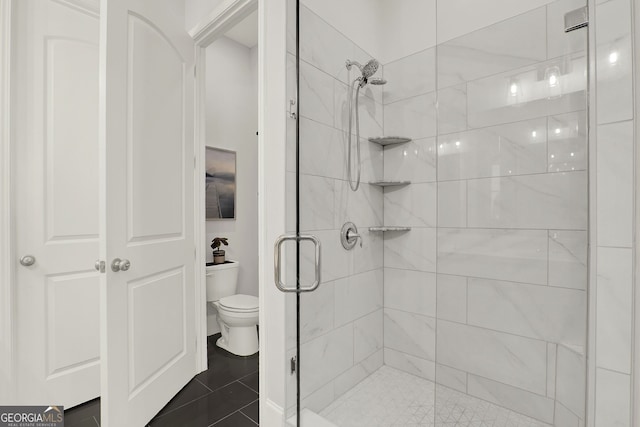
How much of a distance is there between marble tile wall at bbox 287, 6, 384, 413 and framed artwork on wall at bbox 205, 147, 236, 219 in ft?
5.16

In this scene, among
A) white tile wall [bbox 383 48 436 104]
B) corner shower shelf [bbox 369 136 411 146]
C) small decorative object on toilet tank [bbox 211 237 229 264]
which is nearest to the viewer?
white tile wall [bbox 383 48 436 104]

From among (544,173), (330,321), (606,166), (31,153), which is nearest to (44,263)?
(31,153)

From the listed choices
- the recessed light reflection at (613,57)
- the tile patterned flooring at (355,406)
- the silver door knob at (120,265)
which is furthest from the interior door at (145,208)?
the recessed light reflection at (613,57)

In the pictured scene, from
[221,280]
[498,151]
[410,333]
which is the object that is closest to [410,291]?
[410,333]

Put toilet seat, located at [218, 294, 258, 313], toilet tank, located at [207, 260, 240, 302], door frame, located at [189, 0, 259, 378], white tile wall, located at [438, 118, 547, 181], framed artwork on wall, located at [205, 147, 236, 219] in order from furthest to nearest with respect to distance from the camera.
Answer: framed artwork on wall, located at [205, 147, 236, 219] → toilet tank, located at [207, 260, 240, 302] → toilet seat, located at [218, 294, 258, 313] → door frame, located at [189, 0, 259, 378] → white tile wall, located at [438, 118, 547, 181]

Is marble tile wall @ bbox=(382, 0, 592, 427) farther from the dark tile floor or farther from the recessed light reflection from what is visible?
the dark tile floor

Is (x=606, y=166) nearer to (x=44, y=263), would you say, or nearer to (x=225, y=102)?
(x=44, y=263)

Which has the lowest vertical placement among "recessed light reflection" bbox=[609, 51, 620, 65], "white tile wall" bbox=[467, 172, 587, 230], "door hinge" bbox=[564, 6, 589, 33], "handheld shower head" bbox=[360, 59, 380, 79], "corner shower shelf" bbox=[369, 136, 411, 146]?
"white tile wall" bbox=[467, 172, 587, 230]

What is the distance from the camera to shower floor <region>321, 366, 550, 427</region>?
840 mm

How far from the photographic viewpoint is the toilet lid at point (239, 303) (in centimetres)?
213

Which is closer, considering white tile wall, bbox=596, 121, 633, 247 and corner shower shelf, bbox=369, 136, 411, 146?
white tile wall, bbox=596, 121, 633, 247

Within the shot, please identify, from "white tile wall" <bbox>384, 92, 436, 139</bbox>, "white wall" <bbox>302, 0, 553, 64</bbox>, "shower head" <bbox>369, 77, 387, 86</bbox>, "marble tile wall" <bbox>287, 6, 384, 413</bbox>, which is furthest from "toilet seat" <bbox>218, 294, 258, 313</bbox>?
"white wall" <bbox>302, 0, 553, 64</bbox>

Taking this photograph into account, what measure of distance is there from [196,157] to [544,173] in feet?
6.03

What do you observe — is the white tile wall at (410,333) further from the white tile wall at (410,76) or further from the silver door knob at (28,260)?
the silver door knob at (28,260)
